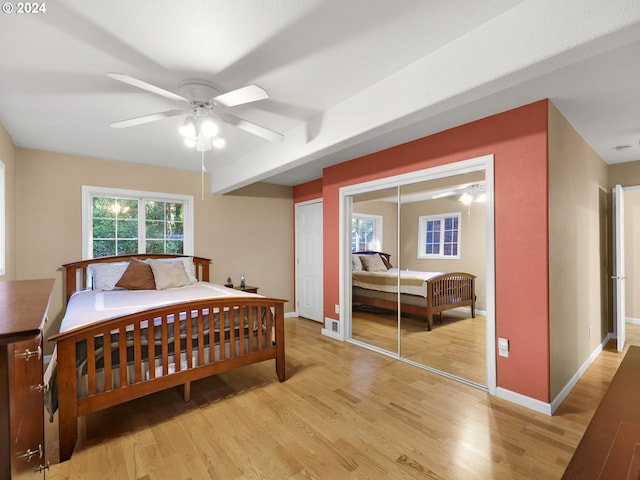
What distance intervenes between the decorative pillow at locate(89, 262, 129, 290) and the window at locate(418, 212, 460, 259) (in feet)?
11.4

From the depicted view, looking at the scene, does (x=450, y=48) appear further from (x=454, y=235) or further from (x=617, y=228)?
(x=617, y=228)

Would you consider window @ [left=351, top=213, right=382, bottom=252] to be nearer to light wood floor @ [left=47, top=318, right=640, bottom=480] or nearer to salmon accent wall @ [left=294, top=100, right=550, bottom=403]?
salmon accent wall @ [left=294, top=100, right=550, bottom=403]

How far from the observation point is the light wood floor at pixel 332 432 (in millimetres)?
1683

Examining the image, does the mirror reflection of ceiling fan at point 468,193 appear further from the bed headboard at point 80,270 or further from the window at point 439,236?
the bed headboard at point 80,270

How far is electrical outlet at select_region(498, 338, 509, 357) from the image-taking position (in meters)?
2.40

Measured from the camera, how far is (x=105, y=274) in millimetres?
3523

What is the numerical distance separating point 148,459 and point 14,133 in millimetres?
3301

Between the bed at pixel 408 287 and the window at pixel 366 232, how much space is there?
87 millimetres

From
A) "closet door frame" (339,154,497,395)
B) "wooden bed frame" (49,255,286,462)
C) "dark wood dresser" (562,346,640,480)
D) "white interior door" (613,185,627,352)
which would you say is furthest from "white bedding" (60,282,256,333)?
"white interior door" (613,185,627,352)

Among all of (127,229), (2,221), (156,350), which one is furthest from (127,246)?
(156,350)

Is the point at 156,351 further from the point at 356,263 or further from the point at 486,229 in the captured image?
the point at 486,229

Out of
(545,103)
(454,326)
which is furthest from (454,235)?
(545,103)

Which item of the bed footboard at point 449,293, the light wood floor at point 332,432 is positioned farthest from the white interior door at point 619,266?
the bed footboard at point 449,293

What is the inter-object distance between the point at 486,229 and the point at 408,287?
115 cm
